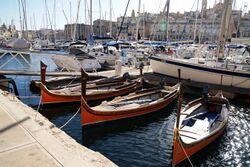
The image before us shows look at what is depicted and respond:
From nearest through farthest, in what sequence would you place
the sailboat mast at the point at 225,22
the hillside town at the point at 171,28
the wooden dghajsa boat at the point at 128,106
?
1. the wooden dghajsa boat at the point at 128,106
2. the sailboat mast at the point at 225,22
3. the hillside town at the point at 171,28

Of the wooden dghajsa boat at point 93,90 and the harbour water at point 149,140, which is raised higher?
the wooden dghajsa boat at point 93,90

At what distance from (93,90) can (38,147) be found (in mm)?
10594

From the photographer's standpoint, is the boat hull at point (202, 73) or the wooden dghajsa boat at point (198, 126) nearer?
the wooden dghajsa boat at point (198, 126)

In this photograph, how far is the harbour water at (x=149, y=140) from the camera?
880cm

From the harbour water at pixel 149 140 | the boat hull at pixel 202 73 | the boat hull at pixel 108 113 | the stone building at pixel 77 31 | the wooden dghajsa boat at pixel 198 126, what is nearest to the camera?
the wooden dghajsa boat at pixel 198 126

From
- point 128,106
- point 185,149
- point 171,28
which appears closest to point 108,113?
point 128,106

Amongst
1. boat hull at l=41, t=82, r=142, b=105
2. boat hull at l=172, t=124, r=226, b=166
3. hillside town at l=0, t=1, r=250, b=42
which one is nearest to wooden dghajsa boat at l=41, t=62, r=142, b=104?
boat hull at l=41, t=82, r=142, b=105

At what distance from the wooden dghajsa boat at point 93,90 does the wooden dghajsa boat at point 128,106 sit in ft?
7.12

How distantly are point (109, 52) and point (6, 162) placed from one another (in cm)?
2678

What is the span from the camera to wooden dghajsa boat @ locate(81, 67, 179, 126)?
36.2 feet

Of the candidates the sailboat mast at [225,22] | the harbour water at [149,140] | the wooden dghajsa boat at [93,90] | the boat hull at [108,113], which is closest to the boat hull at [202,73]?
the sailboat mast at [225,22]

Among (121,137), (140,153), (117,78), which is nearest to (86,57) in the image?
(117,78)

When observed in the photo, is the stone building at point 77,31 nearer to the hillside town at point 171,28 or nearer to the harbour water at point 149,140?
the hillside town at point 171,28

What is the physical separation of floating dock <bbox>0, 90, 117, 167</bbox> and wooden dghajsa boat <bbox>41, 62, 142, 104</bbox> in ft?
19.1
